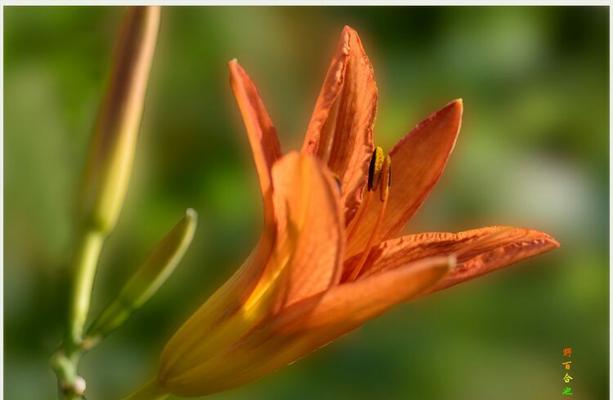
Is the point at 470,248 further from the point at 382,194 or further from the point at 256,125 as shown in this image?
the point at 256,125

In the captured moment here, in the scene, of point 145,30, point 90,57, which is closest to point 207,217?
point 90,57

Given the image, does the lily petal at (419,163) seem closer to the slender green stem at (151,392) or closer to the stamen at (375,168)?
the stamen at (375,168)

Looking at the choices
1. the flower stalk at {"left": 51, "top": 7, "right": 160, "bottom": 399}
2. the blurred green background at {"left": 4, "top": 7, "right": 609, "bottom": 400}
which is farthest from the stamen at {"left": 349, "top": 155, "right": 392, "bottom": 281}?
the blurred green background at {"left": 4, "top": 7, "right": 609, "bottom": 400}

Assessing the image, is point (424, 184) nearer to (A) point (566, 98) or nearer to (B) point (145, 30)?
(B) point (145, 30)

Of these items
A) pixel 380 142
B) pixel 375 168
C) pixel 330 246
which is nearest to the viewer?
pixel 330 246

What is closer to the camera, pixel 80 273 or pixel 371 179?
pixel 80 273

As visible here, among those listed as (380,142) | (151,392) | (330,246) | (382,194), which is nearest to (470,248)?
(382,194)
